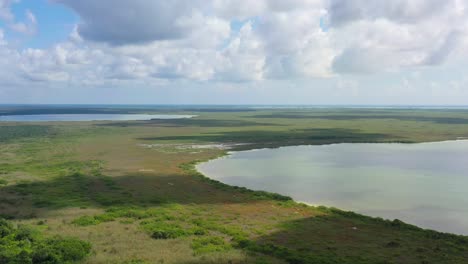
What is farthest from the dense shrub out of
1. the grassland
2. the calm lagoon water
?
the calm lagoon water

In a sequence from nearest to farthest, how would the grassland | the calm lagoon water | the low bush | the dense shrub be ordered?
the dense shrub < the grassland < the low bush < the calm lagoon water

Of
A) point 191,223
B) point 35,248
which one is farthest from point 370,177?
point 35,248

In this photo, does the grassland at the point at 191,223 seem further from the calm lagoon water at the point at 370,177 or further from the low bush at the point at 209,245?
the calm lagoon water at the point at 370,177

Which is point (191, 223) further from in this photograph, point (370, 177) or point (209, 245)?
point (370, 177)

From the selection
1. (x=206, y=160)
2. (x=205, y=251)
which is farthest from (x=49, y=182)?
(x=205, y=251)

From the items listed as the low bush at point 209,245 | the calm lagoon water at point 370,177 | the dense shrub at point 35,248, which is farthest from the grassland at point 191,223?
the calm lagoon water at point 370,177

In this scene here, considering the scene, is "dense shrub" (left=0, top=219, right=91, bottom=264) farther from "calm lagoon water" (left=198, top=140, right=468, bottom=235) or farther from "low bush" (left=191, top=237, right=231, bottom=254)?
"calm lagoon water" (left=198, top=140, right=468, bottom=235)

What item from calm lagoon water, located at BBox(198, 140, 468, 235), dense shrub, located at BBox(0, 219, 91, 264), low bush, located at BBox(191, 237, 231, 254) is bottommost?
calm lagoon water, located at BBox(198, 140, 468, 235)

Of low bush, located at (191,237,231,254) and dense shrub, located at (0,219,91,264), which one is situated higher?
dense shrub, located at (0,219,91,264)
